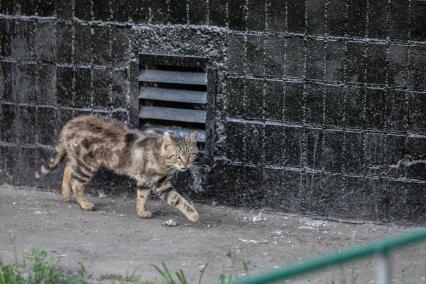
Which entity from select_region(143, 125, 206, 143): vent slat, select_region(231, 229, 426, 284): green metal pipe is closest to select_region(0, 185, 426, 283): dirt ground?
select_region(143, 125, 206, 143): vent slat

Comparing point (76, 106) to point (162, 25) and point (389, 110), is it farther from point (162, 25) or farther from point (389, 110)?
point (389, 110)

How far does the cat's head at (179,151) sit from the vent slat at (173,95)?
1.29 feet

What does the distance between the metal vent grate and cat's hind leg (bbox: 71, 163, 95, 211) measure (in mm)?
608

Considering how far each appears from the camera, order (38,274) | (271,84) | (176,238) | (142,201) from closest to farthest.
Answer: (38,274), (176,238), (271,84), (142,201)

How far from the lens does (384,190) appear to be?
682cm

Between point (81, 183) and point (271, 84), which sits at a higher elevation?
point (271, 84)

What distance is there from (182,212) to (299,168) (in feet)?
3.26

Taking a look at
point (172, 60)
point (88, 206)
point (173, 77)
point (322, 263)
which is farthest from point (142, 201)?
point (322, 263)

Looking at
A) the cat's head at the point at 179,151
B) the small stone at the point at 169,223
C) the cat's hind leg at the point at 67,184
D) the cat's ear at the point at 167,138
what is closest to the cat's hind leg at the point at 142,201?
the small stone at the point at 169,223

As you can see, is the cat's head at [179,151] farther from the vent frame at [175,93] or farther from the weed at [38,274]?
the weed at [38,274]

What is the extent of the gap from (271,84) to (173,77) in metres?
0.84

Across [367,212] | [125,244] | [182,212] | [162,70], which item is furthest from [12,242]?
[367,212]

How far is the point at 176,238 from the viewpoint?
6520 mm

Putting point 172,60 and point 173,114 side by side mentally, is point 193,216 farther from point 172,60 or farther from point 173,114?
point 172,60
